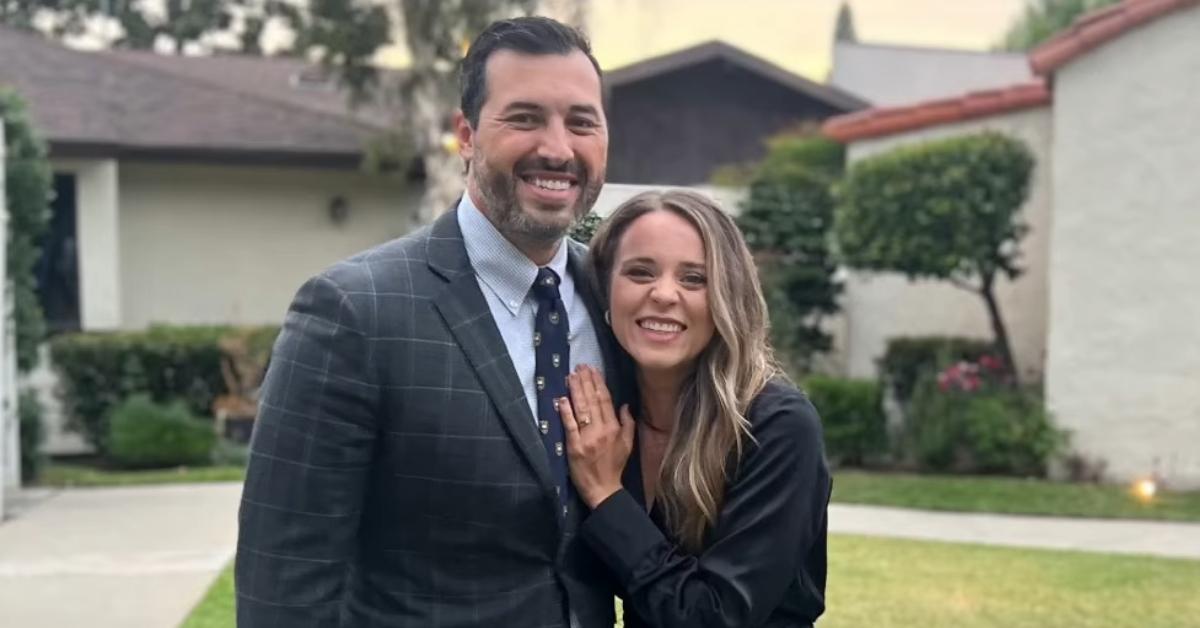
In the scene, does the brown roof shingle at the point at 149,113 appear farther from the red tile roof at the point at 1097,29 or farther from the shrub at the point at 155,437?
the red tile roof at the point at 1097,29

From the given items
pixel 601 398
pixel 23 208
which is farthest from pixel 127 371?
pixel 601 398

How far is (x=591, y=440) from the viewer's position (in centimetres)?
210

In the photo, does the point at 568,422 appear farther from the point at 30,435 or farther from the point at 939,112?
the point at 939,112

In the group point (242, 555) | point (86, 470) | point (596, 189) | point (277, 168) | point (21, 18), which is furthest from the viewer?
point (21, 18)

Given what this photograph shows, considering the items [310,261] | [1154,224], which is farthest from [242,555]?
[310,261]

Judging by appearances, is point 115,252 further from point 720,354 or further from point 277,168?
point 720,354

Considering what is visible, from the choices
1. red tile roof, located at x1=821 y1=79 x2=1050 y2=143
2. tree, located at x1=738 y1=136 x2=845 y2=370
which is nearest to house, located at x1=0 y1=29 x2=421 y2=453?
tree, located at x1=738 y1=136 x2=845 y2=370

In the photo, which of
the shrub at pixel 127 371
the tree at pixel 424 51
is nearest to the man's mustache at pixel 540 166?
the shrub at pixel 127 371

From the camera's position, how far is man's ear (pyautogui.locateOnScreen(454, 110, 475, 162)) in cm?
212

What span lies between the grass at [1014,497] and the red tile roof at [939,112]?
10.8 ft

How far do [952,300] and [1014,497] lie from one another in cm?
330

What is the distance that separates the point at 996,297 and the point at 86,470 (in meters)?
8.26

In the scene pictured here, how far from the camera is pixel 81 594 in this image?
239 inches

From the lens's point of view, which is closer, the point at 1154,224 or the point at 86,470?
the point at 1154,224
